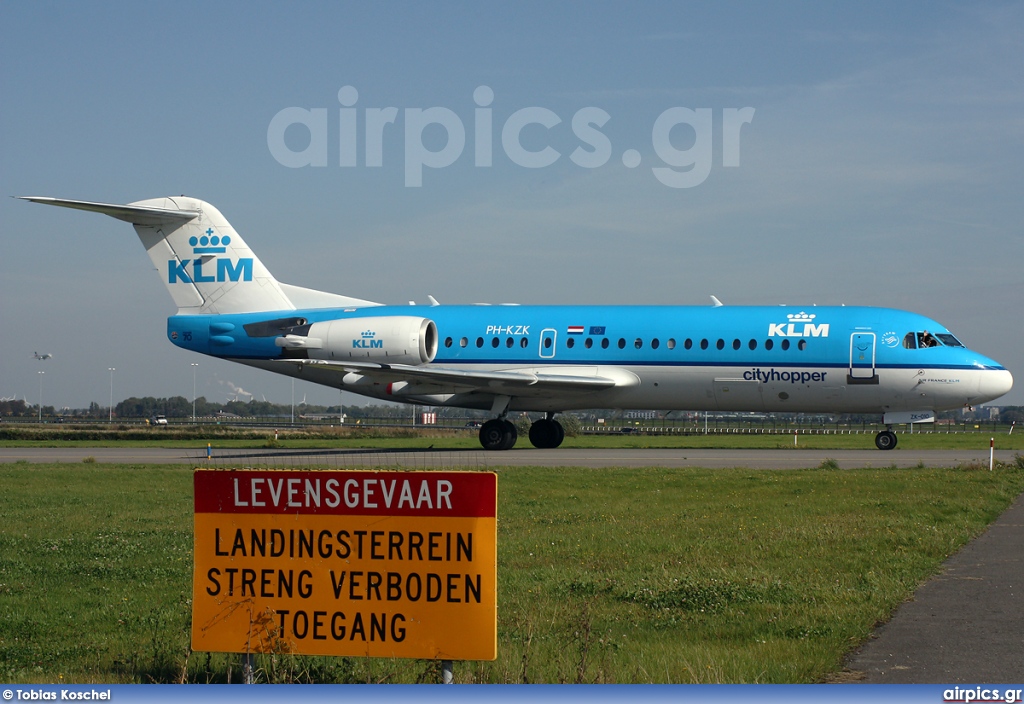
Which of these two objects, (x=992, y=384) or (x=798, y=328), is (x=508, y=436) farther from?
(x=992, y=384)

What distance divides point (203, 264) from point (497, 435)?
10.6 metres

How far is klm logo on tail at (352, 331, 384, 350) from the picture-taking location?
3106 centimetres

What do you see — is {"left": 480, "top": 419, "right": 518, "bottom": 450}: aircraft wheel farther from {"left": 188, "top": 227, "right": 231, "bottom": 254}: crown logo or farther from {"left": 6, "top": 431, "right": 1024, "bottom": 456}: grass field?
{"left": 188, "top": 227, "right": 231, "bottom": 254}: crown logo

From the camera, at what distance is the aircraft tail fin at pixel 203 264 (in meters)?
33.2

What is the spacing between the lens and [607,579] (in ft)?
32.5

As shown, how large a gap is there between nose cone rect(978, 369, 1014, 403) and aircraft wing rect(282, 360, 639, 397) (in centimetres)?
927

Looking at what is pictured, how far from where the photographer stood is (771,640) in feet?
25.0

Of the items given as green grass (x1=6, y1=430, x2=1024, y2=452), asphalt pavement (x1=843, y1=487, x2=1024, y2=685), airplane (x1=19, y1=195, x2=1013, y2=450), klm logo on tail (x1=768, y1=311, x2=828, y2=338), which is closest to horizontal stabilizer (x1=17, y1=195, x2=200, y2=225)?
airplane (x1=19, y1=195, x2=1013, y2=450)

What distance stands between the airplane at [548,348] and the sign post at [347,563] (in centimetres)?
2355

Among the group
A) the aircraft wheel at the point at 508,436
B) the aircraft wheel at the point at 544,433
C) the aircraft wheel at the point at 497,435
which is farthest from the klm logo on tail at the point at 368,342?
the aircraft wheel at the point at 544,433

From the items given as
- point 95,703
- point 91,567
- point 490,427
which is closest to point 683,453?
point 490,427

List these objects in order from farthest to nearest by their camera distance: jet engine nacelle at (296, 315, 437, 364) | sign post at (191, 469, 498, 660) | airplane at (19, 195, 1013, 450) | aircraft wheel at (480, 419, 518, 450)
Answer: aircraft wheel at (480, 419, 518, 450)
jet engine nacelle at (296, 315, 437, 364)
airplane at (19, 195, 1013, 450)
sign post at (191, 469, 498, 660)

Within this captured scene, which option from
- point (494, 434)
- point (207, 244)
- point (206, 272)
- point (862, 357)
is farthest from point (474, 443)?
point (862, 357)

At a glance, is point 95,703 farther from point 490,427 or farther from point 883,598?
point 490,427
